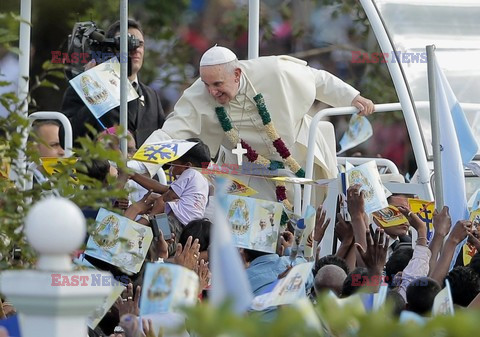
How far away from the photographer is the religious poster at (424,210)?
288 inches

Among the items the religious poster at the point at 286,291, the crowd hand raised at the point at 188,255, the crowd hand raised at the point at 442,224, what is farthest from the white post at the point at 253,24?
the religious poster at the point at 286,291

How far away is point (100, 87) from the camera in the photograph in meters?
7.25

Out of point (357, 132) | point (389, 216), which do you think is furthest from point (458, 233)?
point (357, 132)

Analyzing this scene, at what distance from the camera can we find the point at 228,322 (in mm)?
2627

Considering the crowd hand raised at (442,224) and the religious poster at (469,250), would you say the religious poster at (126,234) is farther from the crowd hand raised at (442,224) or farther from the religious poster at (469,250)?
the religious poster at (469,250)

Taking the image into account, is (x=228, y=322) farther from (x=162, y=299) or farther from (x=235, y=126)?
(x=235, y=126)

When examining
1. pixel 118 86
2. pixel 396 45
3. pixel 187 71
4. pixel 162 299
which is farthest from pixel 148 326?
pixel 187 71

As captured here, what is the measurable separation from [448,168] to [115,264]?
2318mm

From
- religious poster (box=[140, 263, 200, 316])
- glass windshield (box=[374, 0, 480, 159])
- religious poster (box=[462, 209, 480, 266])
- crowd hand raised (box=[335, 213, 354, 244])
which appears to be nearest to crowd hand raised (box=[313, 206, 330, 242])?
crowd hand raised (box=[335, 213, 354, 244])

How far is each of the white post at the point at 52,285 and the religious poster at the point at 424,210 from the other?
164 inches

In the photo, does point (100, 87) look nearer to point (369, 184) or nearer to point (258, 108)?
point (258, 108)

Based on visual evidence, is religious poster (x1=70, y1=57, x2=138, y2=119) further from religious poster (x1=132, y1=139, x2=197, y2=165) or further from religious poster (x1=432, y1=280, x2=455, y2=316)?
religious poster (x1=432, y1=280, x2=455, y2=316)

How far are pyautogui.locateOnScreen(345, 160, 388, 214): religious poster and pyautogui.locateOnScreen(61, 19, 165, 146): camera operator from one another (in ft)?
5.69

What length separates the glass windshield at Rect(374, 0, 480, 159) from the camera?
28.7ft
